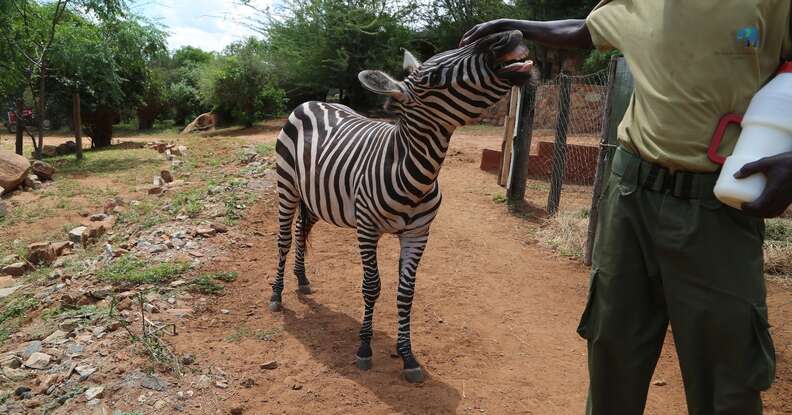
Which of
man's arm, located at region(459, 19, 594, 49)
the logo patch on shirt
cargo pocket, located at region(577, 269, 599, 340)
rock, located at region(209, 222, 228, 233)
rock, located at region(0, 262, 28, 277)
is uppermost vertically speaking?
man's arm, located at region(459, 19, 594, 49)

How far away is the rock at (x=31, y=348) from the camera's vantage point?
132 inches

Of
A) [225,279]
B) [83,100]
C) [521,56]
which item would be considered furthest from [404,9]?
[521,56]

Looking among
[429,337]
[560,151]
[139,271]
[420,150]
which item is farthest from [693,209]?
[560,151]

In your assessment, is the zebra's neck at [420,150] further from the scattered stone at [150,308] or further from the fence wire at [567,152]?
the fence wire at [567,152]

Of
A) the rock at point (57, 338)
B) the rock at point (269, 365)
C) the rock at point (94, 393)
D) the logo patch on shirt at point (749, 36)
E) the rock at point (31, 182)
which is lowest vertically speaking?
the rock at point (269, 365)

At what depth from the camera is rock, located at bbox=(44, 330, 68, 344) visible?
11.4 feet

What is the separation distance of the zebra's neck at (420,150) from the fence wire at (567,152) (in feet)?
13.4

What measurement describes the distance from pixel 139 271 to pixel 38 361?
137 centimetres

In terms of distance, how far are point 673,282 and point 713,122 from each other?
19.7 inches

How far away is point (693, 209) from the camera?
1.57 metres

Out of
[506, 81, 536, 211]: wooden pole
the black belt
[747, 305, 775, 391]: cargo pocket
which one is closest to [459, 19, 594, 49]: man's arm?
the black belt

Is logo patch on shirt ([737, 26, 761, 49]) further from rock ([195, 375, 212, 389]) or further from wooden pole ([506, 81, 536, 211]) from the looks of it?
wooden pole ([506, 81, 536, 211])

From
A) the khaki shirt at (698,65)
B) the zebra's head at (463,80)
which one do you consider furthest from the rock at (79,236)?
the khaki shirt at (698,65)

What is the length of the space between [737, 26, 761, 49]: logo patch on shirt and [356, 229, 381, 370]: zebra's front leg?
7.43ft
